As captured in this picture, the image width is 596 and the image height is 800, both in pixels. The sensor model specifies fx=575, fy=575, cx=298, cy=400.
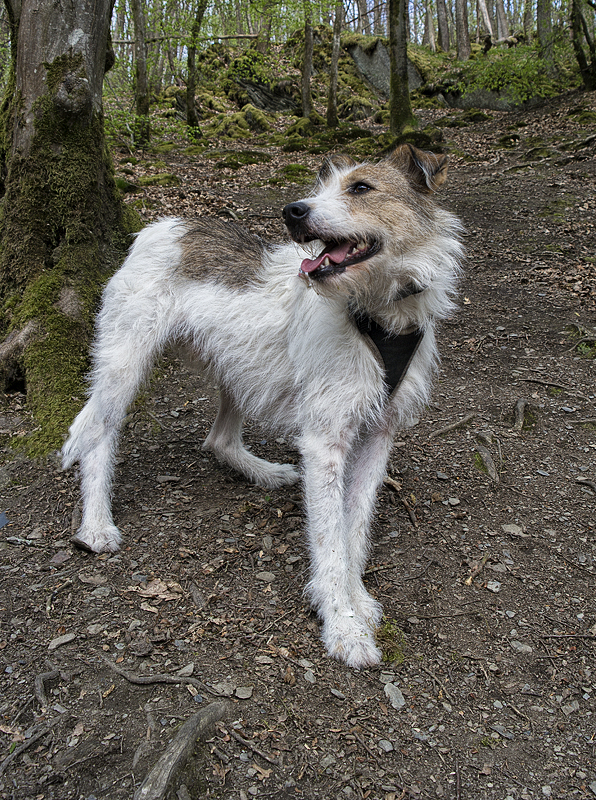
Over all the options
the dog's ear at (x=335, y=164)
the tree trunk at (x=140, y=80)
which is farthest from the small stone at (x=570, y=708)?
the tree trunk at (x=140, y=80)

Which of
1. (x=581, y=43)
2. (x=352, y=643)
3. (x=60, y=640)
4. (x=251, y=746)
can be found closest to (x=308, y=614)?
(x=352, y=643)

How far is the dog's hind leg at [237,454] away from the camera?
14.4 ft

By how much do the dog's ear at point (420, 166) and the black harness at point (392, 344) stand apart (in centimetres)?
59

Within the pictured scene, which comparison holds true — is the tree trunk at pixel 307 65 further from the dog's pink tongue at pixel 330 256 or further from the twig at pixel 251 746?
the twig at pixel 251 746

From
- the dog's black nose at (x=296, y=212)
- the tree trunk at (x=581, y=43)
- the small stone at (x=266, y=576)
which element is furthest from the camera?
the tree trunk at (x=581, y=43)

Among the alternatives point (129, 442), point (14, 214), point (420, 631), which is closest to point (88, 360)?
point (129, 442)

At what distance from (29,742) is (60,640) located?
1.97ft

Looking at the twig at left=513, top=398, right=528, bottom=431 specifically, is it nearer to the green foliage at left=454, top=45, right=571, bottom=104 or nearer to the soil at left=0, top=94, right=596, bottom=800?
the soil at left=0, top=94, right=596, bottom=800

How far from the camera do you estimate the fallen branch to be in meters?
2.04

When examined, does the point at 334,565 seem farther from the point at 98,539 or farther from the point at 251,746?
the point at 98,539

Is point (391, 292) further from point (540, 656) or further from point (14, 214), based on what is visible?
point (14, 214)

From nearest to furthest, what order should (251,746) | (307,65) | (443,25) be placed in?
1. (251,746)
2. (307,65)
3. (443,25)

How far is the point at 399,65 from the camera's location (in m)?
13.5

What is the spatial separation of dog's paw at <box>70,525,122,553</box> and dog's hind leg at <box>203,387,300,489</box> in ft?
3.74
